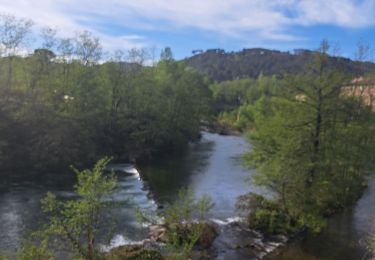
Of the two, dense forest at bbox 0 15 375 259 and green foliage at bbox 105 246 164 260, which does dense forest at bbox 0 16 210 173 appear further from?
green foliage at bbox 105 246 164 260

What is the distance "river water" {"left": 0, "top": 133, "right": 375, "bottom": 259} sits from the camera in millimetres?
27406

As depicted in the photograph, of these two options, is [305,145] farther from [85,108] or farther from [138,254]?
[85,108]

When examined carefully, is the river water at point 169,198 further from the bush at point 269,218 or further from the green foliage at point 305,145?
the green foliage at point 305,145

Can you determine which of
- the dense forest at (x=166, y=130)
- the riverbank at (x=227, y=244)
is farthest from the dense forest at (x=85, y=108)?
the riverbank at (x=227, y=244)

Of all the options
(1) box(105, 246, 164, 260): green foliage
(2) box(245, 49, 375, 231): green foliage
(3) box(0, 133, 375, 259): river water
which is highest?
(2) box(245, 49, 375, 231): green foliage

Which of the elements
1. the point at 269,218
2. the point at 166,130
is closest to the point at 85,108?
the point at 166,130

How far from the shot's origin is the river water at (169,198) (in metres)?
27.4

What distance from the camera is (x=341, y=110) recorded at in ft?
97.7

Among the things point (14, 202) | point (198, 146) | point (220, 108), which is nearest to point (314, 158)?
point (14, 202)

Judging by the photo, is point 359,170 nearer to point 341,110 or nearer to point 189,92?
point 341,110

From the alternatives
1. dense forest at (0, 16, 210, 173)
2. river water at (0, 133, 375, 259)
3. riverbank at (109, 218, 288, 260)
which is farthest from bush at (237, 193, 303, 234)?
dense forest at (0, 16, 210, 173)

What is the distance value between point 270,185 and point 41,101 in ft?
112

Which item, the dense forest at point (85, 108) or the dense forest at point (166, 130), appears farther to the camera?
the dense forest at point (85, 108)

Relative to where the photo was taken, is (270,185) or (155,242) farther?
(270,185)
